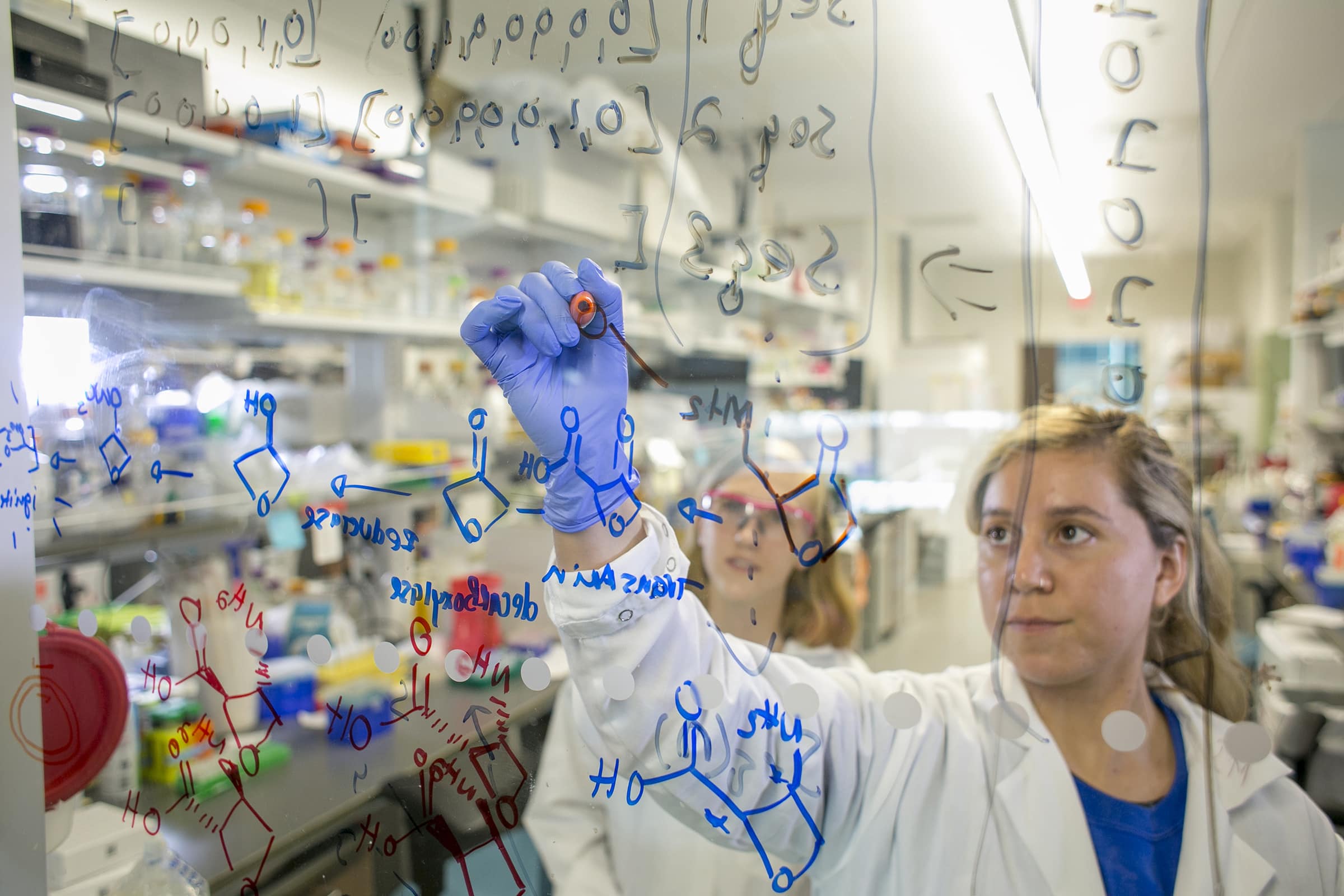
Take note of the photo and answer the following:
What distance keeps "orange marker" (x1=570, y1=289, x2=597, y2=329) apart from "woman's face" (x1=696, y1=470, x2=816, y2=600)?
20 centimetres

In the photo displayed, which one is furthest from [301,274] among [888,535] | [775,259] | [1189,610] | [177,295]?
[1189,610]

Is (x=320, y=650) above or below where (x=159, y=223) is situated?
below

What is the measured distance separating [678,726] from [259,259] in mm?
1322

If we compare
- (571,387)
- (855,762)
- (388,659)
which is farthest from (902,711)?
(388,659)

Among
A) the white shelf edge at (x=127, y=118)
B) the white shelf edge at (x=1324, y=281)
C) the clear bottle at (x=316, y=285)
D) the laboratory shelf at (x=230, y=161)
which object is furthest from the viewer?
the clear bottle at (x=316, y=285)

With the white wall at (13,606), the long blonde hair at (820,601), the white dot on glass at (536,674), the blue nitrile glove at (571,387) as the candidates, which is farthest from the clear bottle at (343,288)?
the long blonde hair at (820,601)

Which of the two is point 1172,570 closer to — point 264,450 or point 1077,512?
point 1077,512

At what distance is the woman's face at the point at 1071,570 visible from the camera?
62cm

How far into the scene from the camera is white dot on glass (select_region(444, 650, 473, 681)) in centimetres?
85

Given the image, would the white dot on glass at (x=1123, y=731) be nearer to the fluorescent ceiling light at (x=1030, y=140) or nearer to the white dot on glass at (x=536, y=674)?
the fluorescent ceiling light at (x=1030, y=140)

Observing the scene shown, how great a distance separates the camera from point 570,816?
813 mm

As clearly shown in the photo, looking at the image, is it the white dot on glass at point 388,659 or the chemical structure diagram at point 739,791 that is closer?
the chemical structure diagram at point 739,791

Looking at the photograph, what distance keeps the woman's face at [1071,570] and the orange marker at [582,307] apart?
388mm

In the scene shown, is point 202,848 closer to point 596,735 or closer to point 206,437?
point 596,735
